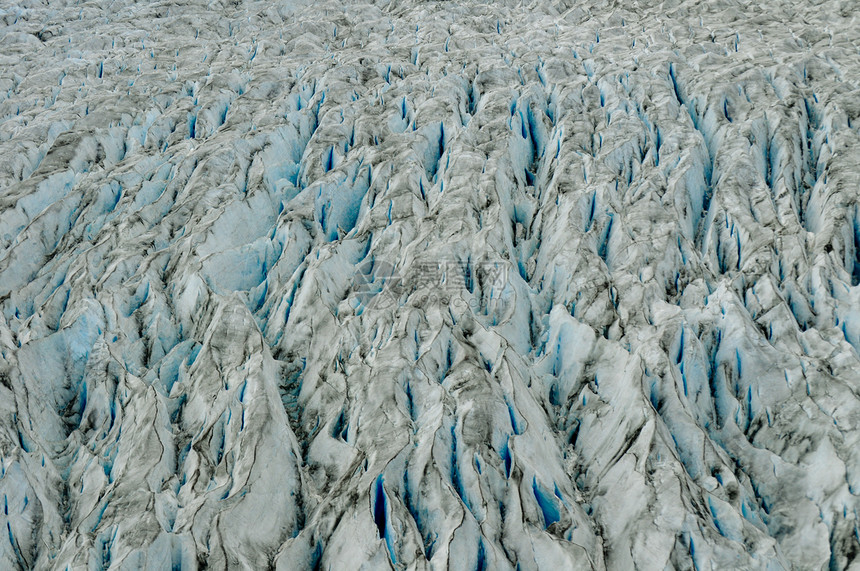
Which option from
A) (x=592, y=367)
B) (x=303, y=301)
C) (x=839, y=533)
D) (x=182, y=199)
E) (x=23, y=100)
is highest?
A: (x=23, y=100)

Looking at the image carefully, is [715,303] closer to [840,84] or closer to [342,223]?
[342,223]

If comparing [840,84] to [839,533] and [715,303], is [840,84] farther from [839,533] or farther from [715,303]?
[839,533]

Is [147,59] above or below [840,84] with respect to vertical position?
above

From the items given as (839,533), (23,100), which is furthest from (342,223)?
(23,100)

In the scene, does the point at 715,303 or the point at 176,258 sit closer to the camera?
the point at 715,303

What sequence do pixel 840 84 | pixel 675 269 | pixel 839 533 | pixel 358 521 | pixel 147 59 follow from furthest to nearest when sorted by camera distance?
pixel 147 59 → pixel 840 84 → pixel 675 269 → pixel 839 533 → pixel 358 521

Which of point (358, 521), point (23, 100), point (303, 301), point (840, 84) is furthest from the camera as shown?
point (23, 100)

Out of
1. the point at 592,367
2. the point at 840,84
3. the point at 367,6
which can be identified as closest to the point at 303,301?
the point at 592,367
